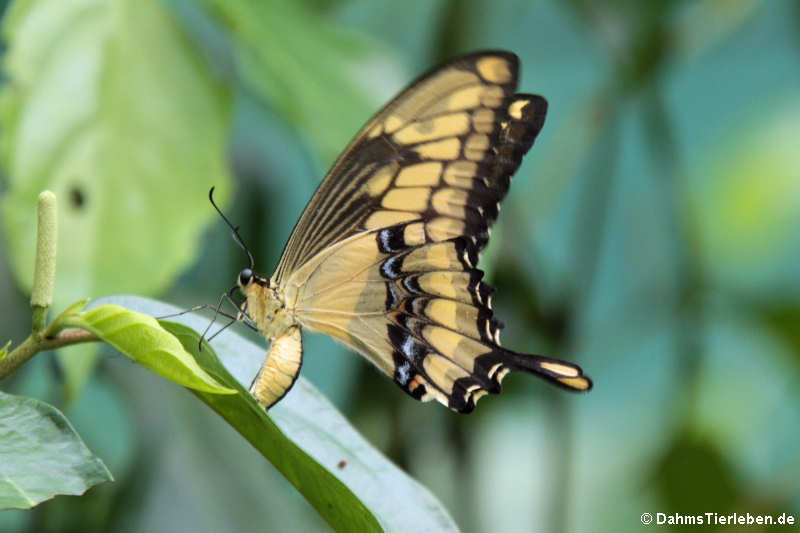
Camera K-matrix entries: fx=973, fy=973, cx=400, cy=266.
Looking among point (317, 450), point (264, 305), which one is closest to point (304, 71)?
point (264, 305)

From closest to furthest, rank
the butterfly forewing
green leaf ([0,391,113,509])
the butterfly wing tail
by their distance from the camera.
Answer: green leaf ([0,391,113,509]), the butterfly wing tail, the butterfly forewing

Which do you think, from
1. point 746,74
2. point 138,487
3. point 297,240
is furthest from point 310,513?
point 746,74

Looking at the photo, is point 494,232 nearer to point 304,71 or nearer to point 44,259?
point 304,71

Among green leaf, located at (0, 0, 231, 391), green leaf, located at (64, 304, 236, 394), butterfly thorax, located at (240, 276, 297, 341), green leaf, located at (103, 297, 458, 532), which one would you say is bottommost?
green leaf, located at (103, 297, 458, 532)

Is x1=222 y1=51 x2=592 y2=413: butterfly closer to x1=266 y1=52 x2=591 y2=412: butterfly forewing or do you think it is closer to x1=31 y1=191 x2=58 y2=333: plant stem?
x1=266 y1=52 x2=591 y2=412: butterfly forewing

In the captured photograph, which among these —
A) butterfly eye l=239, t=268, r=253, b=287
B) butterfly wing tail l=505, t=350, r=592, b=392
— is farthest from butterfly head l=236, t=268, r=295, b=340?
butterfly wing tail l=505, t=350, r=592, b=392

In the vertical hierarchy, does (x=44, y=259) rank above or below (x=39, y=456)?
above
